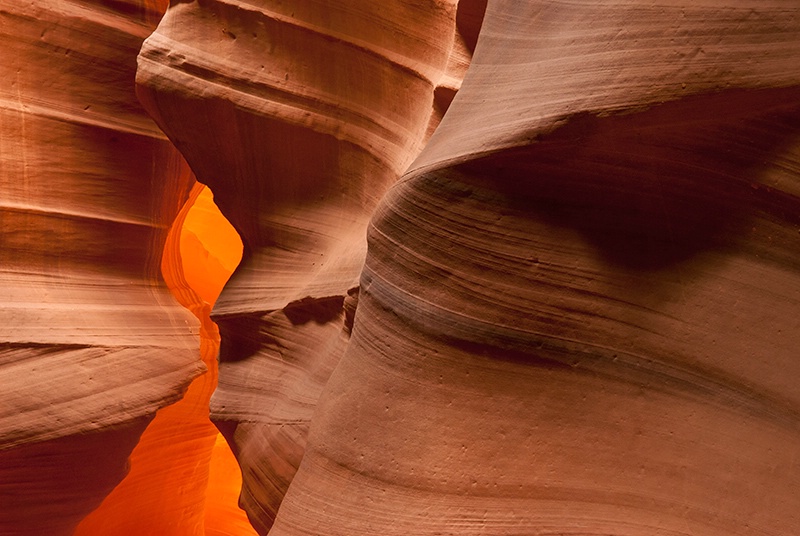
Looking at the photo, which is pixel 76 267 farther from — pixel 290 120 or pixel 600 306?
pixel 600 306

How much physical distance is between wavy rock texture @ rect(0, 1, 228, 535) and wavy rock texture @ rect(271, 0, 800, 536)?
3.25 ft

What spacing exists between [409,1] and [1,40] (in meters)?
1.00

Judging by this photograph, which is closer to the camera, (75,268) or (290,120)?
(290,120)

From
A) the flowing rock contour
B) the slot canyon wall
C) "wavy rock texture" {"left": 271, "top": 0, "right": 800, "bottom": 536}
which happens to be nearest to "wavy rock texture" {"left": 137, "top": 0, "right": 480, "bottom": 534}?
the slot canyon wall

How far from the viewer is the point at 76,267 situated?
1.90 meters

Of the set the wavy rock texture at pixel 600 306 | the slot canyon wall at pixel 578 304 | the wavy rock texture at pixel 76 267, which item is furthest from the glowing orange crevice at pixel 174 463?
the wavy rock texture at pixel 600 306

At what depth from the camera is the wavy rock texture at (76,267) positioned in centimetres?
173

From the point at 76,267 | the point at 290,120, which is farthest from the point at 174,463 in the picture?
the point at 290,120

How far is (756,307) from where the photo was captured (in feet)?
3.13

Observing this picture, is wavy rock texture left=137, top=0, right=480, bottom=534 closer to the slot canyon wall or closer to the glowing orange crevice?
the slot canyon wall

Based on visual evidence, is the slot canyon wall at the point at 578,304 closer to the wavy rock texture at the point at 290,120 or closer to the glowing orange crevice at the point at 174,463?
the wavy rock texture at the point at 290,120

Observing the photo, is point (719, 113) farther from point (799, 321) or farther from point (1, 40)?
point (1, 40)

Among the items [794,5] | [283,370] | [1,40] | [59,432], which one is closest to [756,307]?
[794,5]

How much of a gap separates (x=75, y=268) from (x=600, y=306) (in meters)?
1.40
